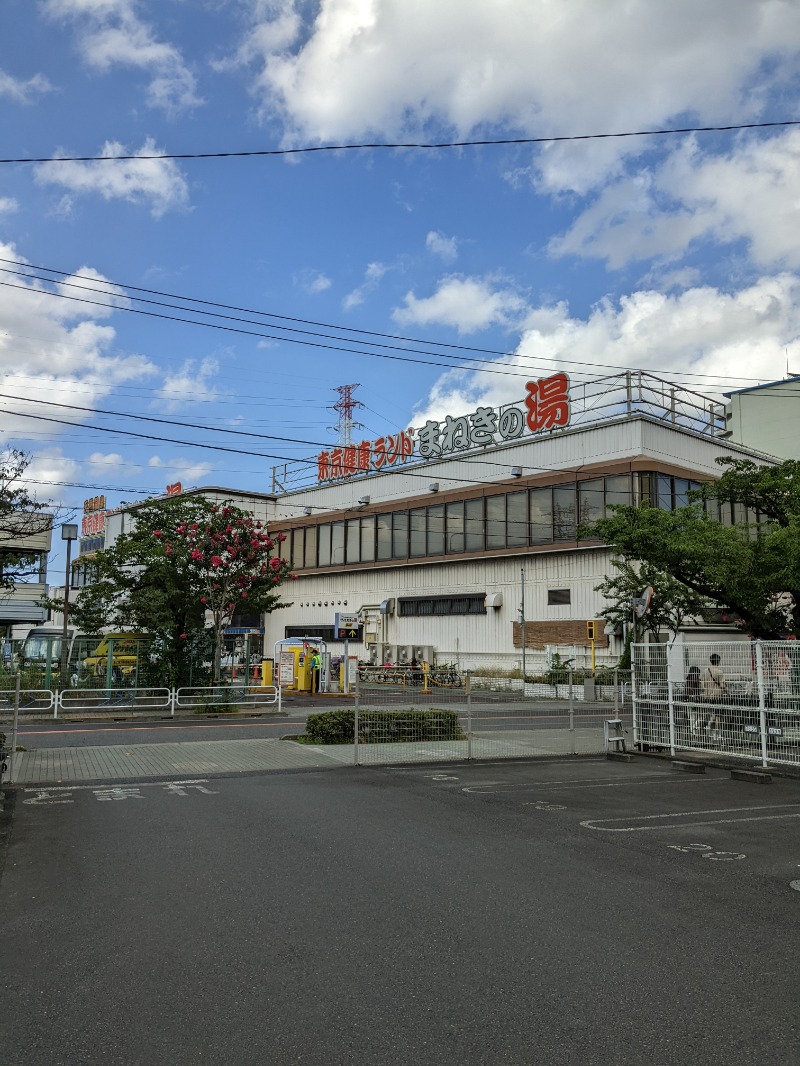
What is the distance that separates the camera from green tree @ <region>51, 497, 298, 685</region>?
91.2 ft

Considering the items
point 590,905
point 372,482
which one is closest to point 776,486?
point 590,905

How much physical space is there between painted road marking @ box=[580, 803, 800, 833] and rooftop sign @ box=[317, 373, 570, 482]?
2737cm

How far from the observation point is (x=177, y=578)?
92.4 ft

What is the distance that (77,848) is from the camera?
27.9 ft

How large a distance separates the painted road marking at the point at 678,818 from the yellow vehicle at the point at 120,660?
2054cm

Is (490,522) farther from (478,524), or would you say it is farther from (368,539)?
(368,539)

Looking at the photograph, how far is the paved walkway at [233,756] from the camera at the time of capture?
14000 mm

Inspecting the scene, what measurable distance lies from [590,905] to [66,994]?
367cm

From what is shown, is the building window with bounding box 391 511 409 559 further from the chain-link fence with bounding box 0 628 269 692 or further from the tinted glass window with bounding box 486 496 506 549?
the chain-link fence with bounding box 0 628 269 692

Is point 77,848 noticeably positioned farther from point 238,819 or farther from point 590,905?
point 590,905

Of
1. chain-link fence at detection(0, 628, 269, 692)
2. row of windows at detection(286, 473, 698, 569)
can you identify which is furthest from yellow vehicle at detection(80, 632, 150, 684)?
row of windows at detection(286, 473, 698, 569)

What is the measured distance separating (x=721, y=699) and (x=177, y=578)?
18271 millimetres

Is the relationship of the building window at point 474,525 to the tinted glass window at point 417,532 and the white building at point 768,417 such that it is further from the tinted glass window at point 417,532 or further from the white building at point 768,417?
the white building at point 768,417

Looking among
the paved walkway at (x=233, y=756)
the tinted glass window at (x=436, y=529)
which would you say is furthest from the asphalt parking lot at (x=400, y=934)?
the tinted glass window at (x=436, y=529)
